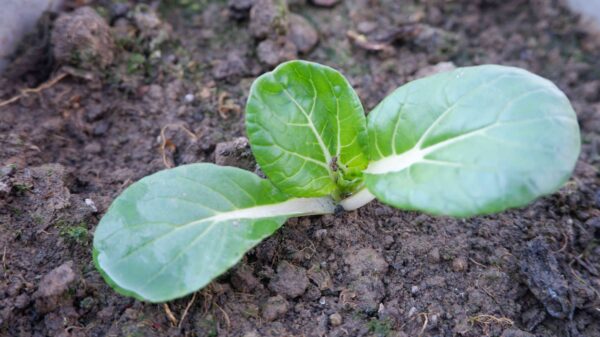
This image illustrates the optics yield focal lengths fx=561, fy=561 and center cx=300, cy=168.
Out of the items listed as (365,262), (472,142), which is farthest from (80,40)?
(472,142)

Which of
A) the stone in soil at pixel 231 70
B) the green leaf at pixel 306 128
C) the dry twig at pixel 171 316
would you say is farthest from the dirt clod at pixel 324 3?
the dry twig at pixel 171 316

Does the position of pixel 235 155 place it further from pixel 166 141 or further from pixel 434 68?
pixel 434 68

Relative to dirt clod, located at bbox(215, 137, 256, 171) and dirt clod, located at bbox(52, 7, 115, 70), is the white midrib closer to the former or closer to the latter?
dirt clod, located at bbox(215, 137, 256, 171)

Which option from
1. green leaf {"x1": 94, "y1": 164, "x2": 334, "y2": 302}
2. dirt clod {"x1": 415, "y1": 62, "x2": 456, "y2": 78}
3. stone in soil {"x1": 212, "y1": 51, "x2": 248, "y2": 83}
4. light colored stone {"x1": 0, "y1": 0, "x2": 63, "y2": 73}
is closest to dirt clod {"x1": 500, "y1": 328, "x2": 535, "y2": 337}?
green leaf {"x1": 94, "y1": 164, "x2": 334, "y2": 302}

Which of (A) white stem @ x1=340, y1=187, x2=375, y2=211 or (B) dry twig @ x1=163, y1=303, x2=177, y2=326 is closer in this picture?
(B) dry twig @ x1=163, y1=303, x2=177, y2=326

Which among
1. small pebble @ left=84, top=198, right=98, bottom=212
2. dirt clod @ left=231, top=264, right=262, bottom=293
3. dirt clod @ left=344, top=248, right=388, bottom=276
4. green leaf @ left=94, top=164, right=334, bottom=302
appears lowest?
dirt clod @ left=344, top=248, right=388, bottom=276

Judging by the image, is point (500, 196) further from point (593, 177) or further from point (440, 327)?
point (593, 177)

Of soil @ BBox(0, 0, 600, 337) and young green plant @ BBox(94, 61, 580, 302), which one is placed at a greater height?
young green plant @ BBox(94, 61, 580, 302)

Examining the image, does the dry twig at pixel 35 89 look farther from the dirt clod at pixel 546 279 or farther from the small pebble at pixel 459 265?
the dirt clod at pixel 546 279
